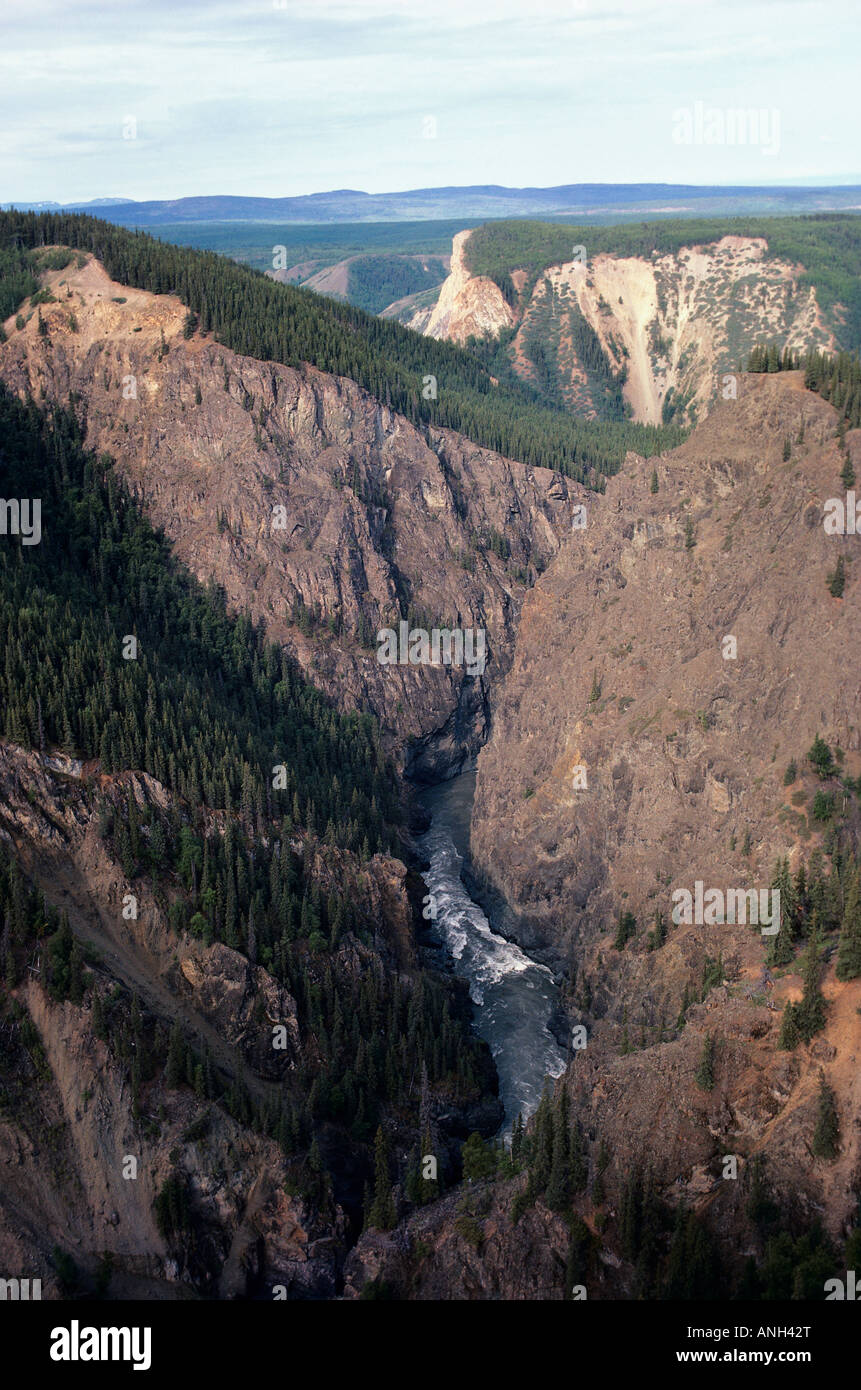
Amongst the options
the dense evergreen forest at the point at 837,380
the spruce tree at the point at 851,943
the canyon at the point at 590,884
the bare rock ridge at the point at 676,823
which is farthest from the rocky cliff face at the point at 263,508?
the spruce tree at the point at 851,943

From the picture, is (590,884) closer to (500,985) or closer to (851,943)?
(500,985)

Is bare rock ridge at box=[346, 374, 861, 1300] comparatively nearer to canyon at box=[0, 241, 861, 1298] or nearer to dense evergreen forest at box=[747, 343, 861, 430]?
canyon at box=[0, 241, 861, 1298]

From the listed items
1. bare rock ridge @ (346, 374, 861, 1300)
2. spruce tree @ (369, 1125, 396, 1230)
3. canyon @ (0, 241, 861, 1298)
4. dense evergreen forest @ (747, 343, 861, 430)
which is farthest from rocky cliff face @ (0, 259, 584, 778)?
spruce tree @ (369, 1125, 396, 1230)

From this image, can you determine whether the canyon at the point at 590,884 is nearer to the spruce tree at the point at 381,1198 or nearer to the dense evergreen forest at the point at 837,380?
the spruce tree at the point at 381,1198

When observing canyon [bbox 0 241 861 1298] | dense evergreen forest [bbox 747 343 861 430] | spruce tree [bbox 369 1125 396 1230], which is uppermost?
dense evergreen forest [bbox 747 343 861 430]

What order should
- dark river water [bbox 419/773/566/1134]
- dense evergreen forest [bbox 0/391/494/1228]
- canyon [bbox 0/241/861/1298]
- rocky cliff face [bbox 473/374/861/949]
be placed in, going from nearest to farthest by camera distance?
canyon [bbox 0/241/861/1298]
dense evergreen forest [bbox 0/391/494/1228]
rocky cliff face [bbox 473/374/861/949]
dark river water [bbox 419/773/566/1134]

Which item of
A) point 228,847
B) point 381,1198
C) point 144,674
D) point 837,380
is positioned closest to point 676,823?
point 228,847

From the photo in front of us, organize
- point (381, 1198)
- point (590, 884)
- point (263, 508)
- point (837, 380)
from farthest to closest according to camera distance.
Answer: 1. point (263, 508)
2. point (837, 380)
3. point (590, 884)
4. point (381, 1198)
